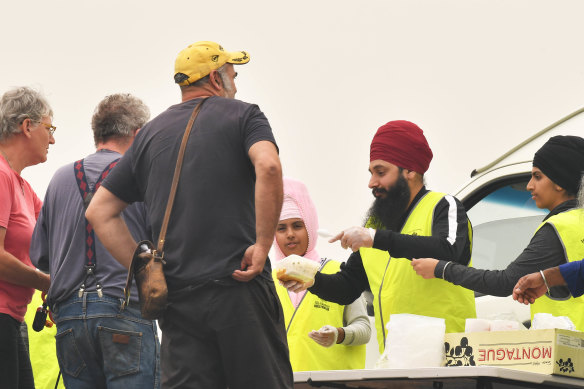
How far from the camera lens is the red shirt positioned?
12.3 ft

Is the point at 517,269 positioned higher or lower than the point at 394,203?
lower

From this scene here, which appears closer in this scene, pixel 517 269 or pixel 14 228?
pixel 517 269

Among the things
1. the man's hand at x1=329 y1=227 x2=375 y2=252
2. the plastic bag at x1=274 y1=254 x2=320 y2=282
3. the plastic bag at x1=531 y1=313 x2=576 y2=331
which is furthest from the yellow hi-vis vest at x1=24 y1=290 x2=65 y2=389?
the plastic bag at x1=531 y1=313 x2=576 y2=331

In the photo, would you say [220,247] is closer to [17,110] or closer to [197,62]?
[197,62]

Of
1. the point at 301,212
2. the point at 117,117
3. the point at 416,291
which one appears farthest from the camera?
the point at 301,212

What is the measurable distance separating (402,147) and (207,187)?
156 cm

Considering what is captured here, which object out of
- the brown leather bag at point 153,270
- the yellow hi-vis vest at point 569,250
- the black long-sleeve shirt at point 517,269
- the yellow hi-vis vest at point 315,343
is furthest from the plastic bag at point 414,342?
the brown leather bag at point 153,270

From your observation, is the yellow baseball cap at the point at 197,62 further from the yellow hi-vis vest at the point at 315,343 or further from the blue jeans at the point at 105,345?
the yellow hi-vis vest at the point at 315,343

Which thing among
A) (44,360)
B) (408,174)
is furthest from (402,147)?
(44,360)

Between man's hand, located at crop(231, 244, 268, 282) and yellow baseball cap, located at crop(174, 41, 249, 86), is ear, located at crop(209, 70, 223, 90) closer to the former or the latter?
yellow baseball cap, located at crop(174, 41, 249, 86)

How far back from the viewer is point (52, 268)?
11.7ft

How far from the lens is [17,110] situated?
405 cm

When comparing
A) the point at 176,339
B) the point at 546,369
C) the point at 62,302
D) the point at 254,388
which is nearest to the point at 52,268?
the point at 62,302

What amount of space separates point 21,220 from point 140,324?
0.81 m
